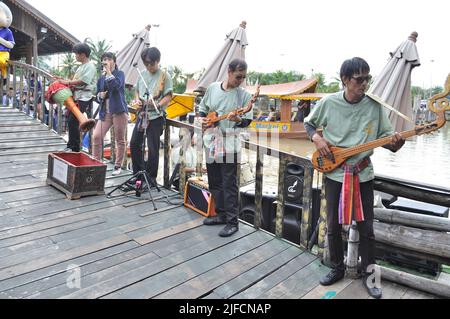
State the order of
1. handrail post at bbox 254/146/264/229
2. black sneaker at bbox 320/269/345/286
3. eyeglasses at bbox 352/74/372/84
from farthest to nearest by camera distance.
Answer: handrail post at bbox 254/146/264/229 < black sneaker at bbox 320/269/345/286 < eyeglasses at bbox 352/74/372/84

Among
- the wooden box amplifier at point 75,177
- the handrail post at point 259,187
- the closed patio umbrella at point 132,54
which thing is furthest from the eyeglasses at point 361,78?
the closed patio umbrella at point 132,54

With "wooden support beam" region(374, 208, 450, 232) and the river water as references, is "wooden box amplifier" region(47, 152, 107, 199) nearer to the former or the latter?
"wooden support beam" region(374, 208, 450, 232)

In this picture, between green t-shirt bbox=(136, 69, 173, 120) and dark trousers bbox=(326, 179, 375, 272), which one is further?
green t-shirt bbox=(136, 69, 173, 120)

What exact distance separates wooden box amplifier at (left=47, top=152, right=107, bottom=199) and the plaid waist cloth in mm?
2898

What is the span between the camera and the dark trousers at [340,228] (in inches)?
105

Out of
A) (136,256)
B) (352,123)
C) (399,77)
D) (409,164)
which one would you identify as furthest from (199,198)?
(409,164)

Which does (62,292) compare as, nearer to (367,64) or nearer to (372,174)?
(372,174)

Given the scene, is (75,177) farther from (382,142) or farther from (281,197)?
(382,142)

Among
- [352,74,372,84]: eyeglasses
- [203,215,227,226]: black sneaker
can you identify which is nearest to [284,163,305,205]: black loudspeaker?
[203,215,227,226]: black sneaker

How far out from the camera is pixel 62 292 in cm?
241

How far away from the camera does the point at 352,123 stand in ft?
8.56

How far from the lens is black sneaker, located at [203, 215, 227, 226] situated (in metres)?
3.72

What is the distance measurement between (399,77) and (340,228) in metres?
2.54
